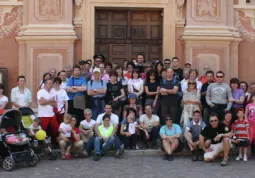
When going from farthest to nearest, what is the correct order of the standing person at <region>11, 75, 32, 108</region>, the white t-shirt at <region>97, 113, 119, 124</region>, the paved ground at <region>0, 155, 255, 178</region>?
1. the standing person at <region>11, 75, 32, 108</region>
2. the white t-shirt at <region>97, 113, 119, 124</region>
3. the paved ground at <region>0, 155, 255, 178</region>

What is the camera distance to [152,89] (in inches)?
482

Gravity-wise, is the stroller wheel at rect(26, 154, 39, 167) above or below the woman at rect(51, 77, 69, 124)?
below

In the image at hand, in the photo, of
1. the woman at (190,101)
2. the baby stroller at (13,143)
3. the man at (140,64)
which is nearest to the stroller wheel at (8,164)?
the baby stroller at (13,143)

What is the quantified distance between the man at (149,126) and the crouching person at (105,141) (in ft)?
2.60

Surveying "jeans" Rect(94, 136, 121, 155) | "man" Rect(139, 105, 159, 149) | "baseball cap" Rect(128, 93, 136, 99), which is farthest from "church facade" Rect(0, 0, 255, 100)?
"jeans" Rect(94, 136, 121, 155)

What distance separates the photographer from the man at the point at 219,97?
11.9m

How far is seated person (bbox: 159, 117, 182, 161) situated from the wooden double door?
13.3ft

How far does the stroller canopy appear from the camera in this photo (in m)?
10.5

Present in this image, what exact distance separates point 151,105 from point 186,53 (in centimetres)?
271

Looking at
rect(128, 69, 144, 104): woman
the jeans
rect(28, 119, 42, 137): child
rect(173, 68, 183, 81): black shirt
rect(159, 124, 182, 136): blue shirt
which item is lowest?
the jeans

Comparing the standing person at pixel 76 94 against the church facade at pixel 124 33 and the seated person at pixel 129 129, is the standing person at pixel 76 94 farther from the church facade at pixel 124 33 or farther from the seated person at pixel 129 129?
the church facade at pixel 124 33

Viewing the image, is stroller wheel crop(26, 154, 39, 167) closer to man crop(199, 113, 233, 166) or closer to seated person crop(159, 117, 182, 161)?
seated person crop(159, 117, 182, 161)

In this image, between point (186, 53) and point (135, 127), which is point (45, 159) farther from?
point (186, 53)

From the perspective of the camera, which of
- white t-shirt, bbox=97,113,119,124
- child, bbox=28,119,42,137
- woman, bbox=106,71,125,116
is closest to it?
child, bbox=28,119,42,137
